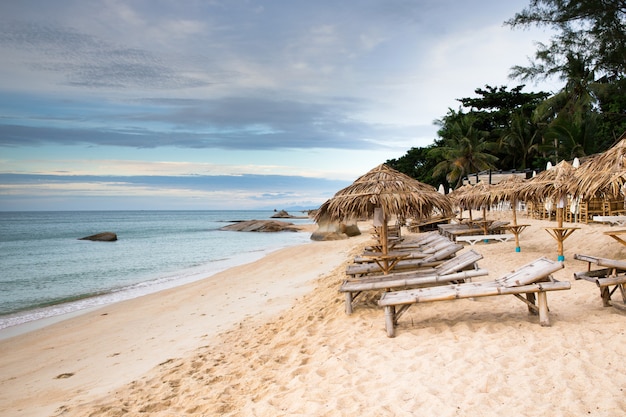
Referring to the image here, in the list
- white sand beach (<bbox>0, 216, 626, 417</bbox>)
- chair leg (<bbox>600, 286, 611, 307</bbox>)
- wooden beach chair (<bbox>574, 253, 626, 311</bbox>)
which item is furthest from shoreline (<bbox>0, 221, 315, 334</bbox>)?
chair leg (<bbox>600, 286, 611, 307</bbox>)

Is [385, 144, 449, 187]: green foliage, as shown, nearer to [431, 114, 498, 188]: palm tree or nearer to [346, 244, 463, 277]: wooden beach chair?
[431, 114, 498, 188]: palm tree

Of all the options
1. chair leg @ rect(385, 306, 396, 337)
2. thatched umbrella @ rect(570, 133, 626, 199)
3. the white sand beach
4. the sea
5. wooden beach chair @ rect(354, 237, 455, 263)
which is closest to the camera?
the white sand beach

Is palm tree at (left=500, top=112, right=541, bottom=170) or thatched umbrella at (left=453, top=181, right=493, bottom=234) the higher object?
palm tree at (left=500, top=112, right=541, bottom=170)

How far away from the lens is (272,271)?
13.1m

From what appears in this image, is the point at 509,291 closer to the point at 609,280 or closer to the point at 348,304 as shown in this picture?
the point at 609,280

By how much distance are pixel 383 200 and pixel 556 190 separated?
16.9 feet

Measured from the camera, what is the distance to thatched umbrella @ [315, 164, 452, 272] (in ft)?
21.9

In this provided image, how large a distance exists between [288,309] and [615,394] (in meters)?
5.27

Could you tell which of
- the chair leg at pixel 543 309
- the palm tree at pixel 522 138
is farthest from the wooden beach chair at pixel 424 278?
the palm tree at pixel 522 138

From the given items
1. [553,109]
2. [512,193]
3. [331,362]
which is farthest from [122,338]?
[553,109]

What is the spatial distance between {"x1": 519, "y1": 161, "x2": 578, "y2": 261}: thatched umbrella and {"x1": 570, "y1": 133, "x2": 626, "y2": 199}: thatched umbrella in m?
1.39

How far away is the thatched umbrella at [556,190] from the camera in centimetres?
916

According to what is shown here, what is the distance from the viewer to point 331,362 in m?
4.36

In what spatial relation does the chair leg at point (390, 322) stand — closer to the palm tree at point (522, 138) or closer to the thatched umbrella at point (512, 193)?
the thatched umbrella at point (512, 193)
